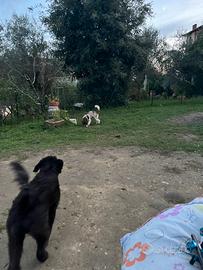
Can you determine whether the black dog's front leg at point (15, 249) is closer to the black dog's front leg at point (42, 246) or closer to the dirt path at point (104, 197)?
the black dog's front leg at point (42, 246)

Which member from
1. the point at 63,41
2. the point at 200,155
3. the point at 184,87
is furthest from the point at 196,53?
the point at 200,155

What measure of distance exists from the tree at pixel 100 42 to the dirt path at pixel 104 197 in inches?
350

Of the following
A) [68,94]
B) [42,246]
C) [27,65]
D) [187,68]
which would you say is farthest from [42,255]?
[187,68]

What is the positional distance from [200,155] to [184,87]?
14.3 m

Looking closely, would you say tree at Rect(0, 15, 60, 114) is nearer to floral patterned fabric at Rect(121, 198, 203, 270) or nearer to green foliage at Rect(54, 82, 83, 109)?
green foliage at Rect(54, 82, 83, 109)

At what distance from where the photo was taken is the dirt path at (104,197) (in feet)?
9.82

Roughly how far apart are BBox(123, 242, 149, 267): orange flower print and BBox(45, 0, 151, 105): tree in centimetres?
1296

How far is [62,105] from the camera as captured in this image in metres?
14.9

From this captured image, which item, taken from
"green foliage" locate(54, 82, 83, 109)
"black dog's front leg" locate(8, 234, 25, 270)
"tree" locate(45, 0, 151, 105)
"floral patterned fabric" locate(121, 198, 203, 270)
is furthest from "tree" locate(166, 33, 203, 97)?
"black dog's front leg" locate(8, 234, 25, 270)

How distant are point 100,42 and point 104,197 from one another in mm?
11185

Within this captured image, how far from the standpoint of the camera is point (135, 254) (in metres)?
2.03

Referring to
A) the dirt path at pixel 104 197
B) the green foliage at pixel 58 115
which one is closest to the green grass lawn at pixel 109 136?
the green foliage at pixel 58 115

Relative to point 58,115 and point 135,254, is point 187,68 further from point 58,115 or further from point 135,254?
point 135,254

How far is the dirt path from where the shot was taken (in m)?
2.99
